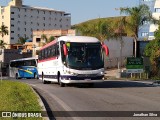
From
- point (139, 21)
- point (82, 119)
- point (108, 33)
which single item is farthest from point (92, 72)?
point (108, 33)

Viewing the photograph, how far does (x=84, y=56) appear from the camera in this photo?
26.5 metres

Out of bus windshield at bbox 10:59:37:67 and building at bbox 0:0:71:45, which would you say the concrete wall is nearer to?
bus windshield at bbox 10:59:37:67

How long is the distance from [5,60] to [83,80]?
85897 millimetres

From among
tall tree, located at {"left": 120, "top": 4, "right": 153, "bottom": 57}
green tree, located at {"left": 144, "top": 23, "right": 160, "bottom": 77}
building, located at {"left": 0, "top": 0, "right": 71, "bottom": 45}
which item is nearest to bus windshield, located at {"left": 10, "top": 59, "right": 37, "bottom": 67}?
tall tree, located at {"left": 120, "top": 4, "right": 153, "bottom": 57}

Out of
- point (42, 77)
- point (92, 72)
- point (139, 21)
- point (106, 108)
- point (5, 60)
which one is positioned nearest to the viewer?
point (106, 108)

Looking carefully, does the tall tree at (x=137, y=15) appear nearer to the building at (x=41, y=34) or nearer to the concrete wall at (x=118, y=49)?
the concrete wall at (x=118, y=49)

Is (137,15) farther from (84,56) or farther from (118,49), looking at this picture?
(84,56)

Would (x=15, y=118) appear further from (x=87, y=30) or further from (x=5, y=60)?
(x=5, y=60)

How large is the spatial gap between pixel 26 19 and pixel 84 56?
460 feet

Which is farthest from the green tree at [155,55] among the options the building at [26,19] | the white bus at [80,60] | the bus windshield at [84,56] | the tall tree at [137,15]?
the building at [26,19]

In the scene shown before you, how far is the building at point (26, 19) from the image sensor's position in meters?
158

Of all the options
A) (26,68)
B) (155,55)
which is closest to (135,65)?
(155,55)

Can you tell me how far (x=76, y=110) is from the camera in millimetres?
14258

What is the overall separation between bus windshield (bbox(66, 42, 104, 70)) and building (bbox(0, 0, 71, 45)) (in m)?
132
